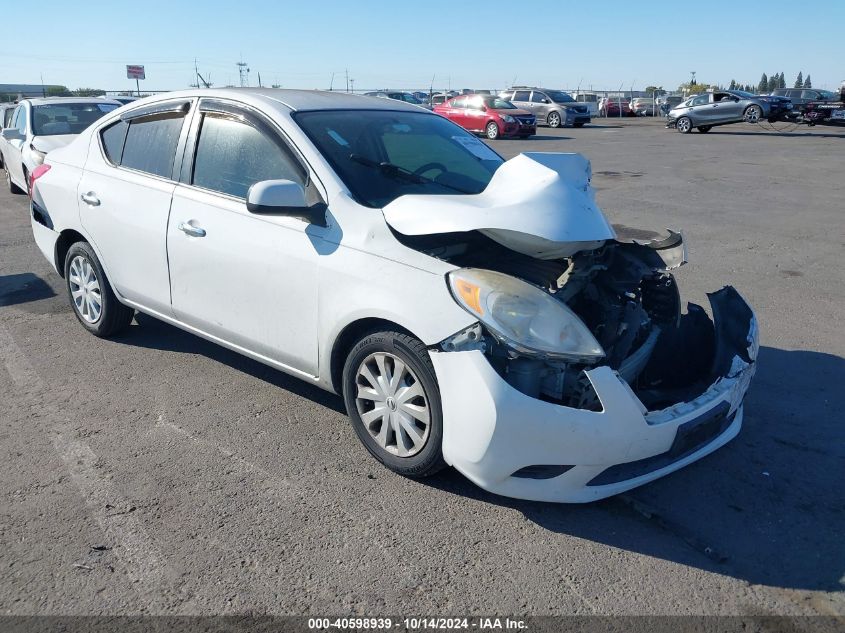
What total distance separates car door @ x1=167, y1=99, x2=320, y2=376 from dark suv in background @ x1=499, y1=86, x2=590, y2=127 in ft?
102

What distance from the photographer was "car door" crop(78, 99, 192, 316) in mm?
4660

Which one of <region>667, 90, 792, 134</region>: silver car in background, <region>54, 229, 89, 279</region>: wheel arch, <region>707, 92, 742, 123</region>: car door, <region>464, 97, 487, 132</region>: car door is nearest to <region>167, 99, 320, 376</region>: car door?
<region>54, 229, 89, 279</region>: wheel arch

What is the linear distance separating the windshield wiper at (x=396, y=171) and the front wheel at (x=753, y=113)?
30.5m

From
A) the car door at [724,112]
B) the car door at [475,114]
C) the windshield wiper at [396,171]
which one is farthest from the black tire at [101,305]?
the car door at [724,112]

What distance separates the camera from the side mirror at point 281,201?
368cm

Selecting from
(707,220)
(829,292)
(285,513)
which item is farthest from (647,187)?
(285,513)

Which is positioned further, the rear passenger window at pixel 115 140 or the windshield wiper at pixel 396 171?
the rear passenger window at pixel 115 140

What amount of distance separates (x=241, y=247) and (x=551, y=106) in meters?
32.5

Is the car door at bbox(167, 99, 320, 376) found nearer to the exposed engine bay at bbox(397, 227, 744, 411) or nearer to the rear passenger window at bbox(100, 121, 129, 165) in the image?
the exposed engine bay at bbox(397, 227, 744, 411)

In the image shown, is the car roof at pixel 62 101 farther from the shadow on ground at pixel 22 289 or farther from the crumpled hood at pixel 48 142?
the shadow on ground at pixel 22 289

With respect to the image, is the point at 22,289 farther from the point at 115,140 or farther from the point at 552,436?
the point at 552,436

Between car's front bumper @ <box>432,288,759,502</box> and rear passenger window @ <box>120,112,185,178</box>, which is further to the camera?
rear passenger window @ <box>120,112,185,178</box>

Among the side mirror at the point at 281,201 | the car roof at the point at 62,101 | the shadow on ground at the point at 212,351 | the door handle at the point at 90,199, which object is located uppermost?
the car roof at the point at 62,101

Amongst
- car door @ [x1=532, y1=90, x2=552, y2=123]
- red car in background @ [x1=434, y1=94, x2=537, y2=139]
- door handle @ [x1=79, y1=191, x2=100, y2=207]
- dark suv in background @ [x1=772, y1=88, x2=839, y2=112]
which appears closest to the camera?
door handle @ [x1=79, y1=191, x2=100, y2=207]
